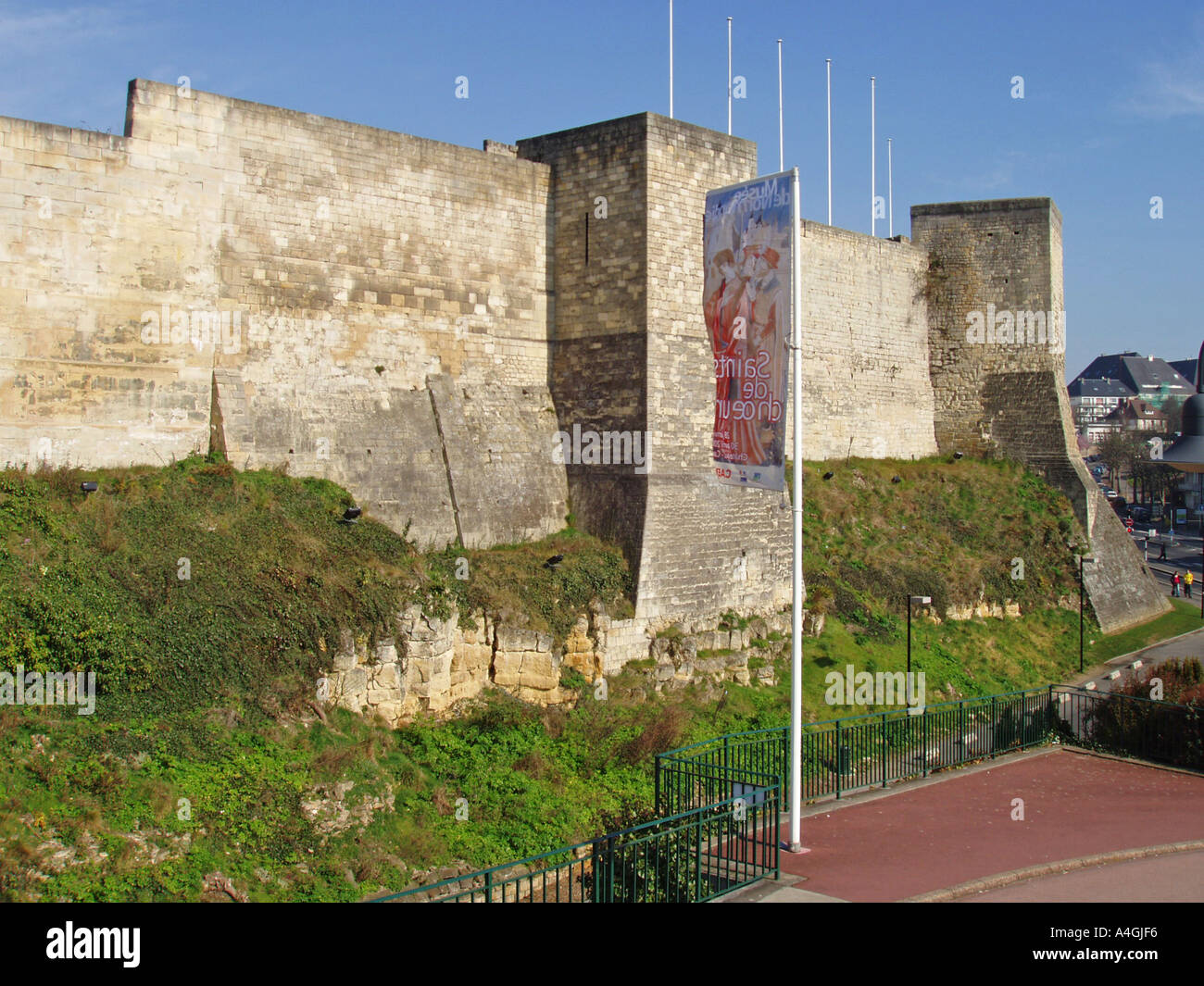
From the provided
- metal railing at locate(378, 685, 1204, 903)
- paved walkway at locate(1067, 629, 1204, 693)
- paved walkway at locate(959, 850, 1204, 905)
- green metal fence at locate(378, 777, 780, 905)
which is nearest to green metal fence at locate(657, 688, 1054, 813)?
metal railing at locate(378, 685, 1204, 903)

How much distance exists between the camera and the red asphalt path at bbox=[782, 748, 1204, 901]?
1020 centimetres

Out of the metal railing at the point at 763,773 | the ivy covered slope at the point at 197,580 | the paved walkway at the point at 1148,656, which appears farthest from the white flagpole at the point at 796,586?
the paved walkway at the point at 1148,656

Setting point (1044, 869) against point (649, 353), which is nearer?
point (1044, 869)

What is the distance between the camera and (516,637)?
15.7 meters

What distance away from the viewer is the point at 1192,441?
651 inches

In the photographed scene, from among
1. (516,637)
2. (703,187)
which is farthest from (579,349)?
(516,637)

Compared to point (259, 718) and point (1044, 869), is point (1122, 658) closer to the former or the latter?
point (1044, 869)

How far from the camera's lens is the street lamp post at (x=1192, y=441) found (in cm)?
1583

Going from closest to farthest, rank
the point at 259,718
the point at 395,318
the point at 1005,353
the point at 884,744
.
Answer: the point at 259,718 < the point at 884,744 < the point at 395,318 < the point at 1005,353

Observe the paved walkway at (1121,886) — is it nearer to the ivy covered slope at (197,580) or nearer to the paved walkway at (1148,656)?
the ivy covered slope at (197,580)

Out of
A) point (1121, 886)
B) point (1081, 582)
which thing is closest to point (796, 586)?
point (1121, 886)

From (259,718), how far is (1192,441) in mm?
13918
